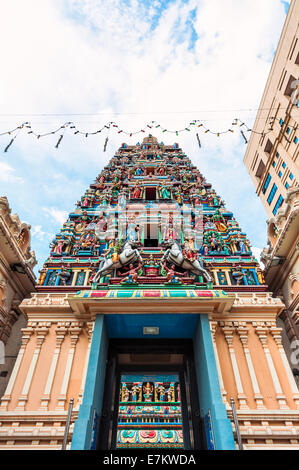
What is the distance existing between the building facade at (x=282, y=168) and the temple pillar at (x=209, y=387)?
406 cm

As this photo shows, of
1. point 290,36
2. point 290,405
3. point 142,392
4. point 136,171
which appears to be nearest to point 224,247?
point 290,405

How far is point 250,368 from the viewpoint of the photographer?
31.4 feet

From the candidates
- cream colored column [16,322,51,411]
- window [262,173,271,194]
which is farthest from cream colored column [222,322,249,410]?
window [262,173,271,194]

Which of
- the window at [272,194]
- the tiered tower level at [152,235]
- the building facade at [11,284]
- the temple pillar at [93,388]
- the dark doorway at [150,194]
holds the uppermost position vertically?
the window at [272,194]

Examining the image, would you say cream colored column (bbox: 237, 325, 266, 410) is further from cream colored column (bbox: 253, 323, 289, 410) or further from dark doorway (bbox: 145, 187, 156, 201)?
dark doorway (bbox: 145, 187, 156, 201)

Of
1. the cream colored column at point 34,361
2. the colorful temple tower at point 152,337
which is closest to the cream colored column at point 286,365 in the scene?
the colorful temple tower at point 152,337

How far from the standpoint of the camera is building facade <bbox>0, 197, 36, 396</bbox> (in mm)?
11492

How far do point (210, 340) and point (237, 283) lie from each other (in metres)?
4.30

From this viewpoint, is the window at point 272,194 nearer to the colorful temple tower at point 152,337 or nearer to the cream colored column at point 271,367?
the colorful temple tower at point 152,337

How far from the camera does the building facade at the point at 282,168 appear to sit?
477 inches

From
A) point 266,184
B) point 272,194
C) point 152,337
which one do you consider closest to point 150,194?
point 152,337

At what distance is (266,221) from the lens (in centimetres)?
1545

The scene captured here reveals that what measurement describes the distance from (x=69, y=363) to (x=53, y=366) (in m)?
0.54
